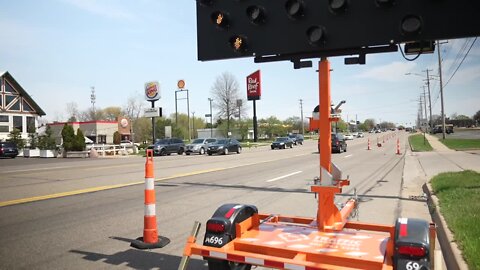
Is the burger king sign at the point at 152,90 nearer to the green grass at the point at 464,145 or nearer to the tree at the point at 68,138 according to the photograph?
the tree at the point at 68,138

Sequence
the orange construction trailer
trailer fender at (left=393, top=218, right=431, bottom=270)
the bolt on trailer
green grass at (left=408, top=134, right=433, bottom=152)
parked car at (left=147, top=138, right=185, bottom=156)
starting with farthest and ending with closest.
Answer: parked car at (left=147, top=138, right=185, bottom=156) < green grass at (left=408, top=134, right=433, bottom=152) < the bolt on trailer < the orange construction trailer < trailer fender at (left=393, top=218, right=431, bottom=270)

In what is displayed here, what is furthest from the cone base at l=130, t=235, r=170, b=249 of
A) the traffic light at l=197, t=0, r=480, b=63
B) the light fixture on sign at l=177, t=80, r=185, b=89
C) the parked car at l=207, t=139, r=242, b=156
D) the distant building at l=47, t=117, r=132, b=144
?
the distant building at l=47, t=117, r=132, b=144

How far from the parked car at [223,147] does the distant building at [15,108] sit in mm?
35915

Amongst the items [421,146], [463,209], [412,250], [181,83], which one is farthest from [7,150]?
[412,250]

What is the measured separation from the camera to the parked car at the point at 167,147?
39.3 meters

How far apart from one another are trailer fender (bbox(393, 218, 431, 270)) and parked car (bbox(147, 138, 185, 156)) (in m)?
36.5

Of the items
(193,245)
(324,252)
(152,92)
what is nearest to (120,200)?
(193,245)

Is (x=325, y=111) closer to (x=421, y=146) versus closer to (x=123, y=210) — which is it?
(x=123, y=210)

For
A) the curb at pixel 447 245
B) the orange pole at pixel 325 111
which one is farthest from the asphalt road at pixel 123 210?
the orange pole at pixel 325 111

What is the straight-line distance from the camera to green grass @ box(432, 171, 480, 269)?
4.99 m

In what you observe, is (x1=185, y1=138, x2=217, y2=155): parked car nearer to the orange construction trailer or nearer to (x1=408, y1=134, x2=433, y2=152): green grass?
(x1=408, y1=134, x2=433, y2=152): green grass

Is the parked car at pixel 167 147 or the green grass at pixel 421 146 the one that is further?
the parked car at pixel 167 147

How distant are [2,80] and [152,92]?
37001 mm

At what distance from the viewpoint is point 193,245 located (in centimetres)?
389
